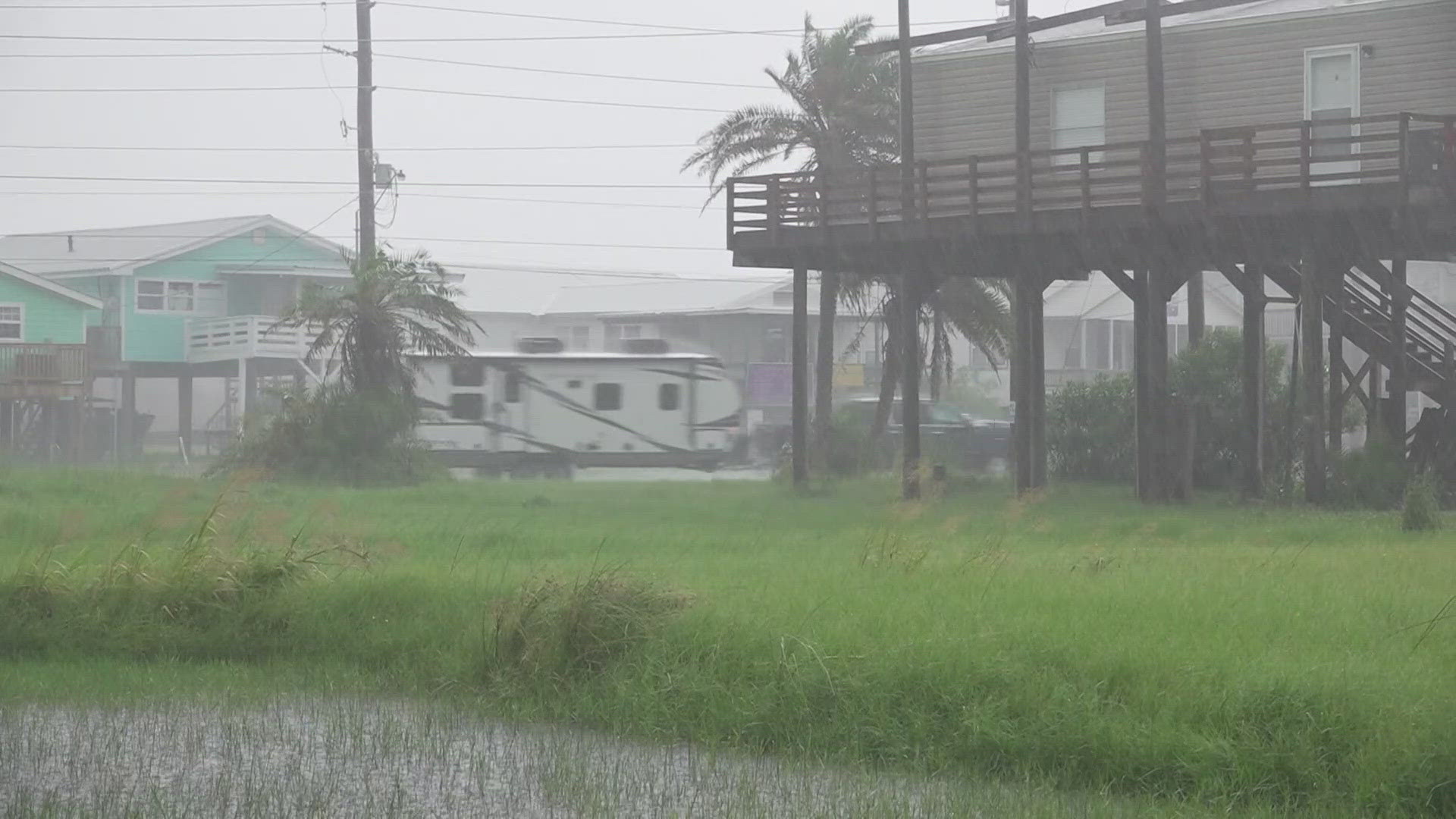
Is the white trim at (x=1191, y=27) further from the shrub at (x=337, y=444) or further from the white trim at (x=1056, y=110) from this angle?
the shrub at (x=337, y=444)

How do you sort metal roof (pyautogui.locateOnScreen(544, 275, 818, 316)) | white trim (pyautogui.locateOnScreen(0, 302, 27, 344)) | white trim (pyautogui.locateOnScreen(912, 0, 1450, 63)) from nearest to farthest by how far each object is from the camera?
1. white trim (pyautogui.locateOnScreen(912, 0, 1450, 63))
2. white trim (pyautogui.locateOnScreen(0, 302, 27, 344))
3. metal roof (pyautogui.locateOnScreen(544, 275, 818, 316))

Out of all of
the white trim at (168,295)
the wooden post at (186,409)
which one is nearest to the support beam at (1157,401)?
the wooden post at (186,409)

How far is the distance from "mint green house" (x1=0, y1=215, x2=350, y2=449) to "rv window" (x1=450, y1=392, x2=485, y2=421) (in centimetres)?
1098

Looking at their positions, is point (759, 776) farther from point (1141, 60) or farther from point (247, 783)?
point (1141, 60)

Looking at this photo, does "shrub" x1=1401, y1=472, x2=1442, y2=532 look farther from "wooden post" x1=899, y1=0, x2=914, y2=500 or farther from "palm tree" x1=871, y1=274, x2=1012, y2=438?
"palm tree" x1=871, y1=274, x2=1012, y2=438

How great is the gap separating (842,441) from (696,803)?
27.7 m

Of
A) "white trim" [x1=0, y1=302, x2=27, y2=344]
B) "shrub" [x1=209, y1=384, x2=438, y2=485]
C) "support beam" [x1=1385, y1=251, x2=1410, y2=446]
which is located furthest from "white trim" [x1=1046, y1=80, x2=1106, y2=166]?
"white trim" [x1=0, y1=302, x2=27, y2=344]

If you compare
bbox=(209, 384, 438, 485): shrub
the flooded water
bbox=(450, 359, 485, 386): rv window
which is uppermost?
bbox=(450, 359, 485, 386): rv window

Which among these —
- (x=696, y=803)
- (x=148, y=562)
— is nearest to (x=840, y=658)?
(x=696, y=803)

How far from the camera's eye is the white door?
88.6 ft

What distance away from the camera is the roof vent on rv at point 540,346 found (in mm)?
39438

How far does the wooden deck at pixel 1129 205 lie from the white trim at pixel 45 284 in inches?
1008

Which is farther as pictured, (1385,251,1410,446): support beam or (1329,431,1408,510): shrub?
(1385,251,1410,446): support beam

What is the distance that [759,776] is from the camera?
9867 millimetres
